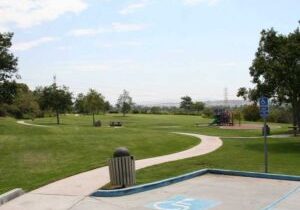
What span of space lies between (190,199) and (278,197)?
203cm

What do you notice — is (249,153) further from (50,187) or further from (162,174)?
(50,187)

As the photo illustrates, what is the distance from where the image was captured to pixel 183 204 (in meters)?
10.4

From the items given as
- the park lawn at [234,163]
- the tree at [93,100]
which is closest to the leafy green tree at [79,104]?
the tree at [93,100]

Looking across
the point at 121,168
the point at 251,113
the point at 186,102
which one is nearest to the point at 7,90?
the point at 121,168

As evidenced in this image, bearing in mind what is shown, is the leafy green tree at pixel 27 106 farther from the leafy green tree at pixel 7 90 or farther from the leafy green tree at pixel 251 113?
the leafy green tree at pixel 7 90

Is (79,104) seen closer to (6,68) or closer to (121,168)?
(6,68)

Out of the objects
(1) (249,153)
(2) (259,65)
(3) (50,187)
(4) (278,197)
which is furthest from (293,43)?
(3) (50,187)

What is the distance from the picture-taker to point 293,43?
78.9ft

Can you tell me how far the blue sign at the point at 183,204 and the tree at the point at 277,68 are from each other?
1436cm

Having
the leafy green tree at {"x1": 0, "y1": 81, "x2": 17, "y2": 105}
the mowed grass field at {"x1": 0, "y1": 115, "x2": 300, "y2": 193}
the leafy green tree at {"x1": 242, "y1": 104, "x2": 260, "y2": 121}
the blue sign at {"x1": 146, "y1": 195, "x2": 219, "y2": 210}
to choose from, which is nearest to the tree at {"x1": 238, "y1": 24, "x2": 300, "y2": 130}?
the mowed grass field at {"x1": 0, "y1": 115, "x2": 300, "y2": 193}

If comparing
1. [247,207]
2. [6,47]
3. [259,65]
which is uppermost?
[6,47]

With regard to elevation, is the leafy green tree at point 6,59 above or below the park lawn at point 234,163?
above

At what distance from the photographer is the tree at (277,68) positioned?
77.4 feet

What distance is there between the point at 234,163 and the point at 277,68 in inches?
326
